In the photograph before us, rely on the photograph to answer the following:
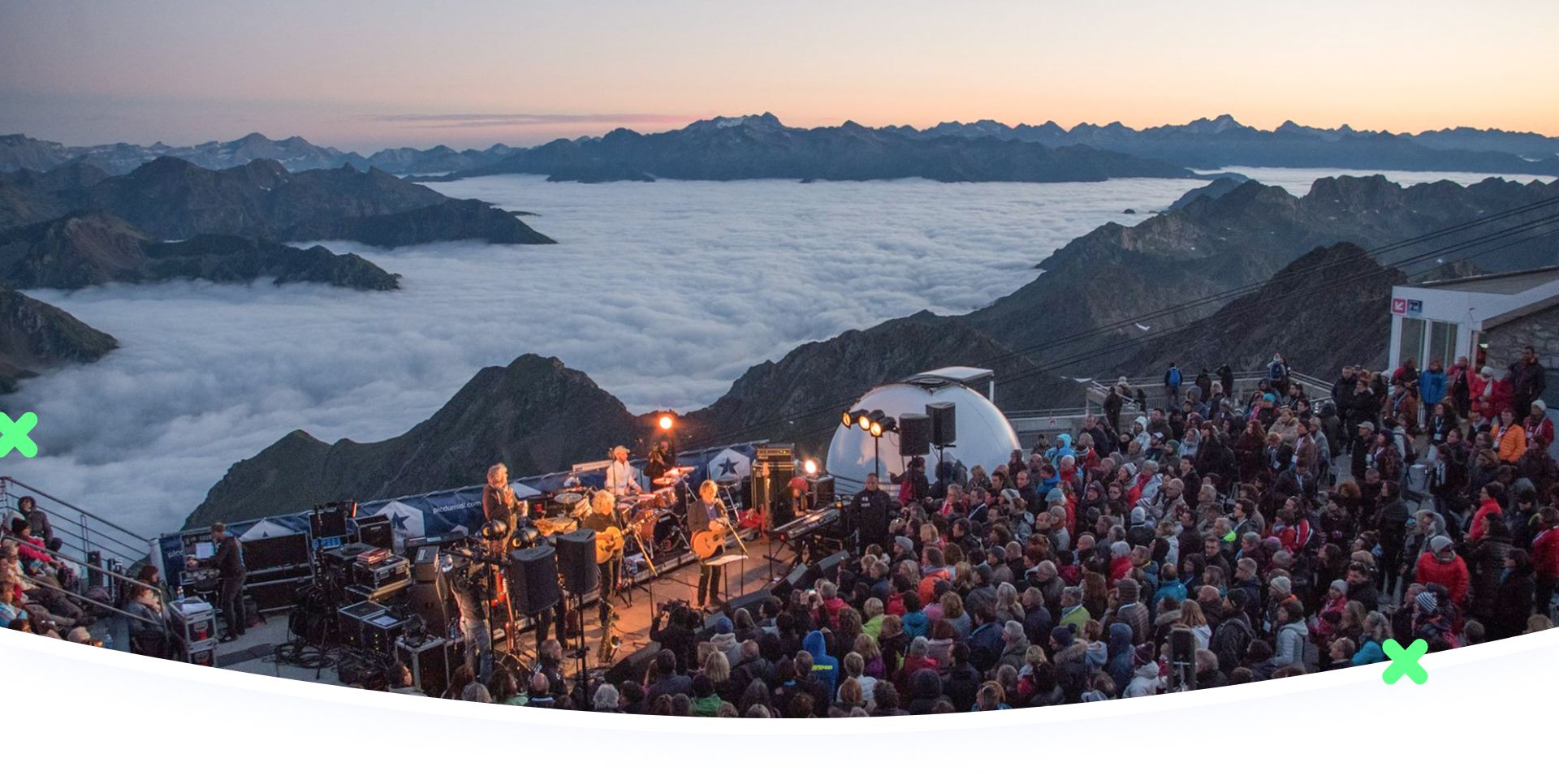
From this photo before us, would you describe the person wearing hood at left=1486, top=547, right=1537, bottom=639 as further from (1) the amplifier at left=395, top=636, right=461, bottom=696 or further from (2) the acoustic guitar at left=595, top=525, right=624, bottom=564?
(1) the amplifier at left=395, top=636, right=461, bottom=696

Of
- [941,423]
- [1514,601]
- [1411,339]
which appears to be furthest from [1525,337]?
[1514,601]

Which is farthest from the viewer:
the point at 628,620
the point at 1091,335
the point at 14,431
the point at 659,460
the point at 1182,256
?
the point at 1182,256

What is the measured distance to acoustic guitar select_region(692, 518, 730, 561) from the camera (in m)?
9.24

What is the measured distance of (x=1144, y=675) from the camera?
15.9ft

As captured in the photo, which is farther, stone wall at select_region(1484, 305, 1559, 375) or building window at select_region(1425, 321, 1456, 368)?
building window at select_region(1425, 321, 1456, 368)

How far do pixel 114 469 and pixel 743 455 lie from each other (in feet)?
147

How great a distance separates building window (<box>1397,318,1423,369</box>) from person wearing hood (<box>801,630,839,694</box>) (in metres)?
12.4

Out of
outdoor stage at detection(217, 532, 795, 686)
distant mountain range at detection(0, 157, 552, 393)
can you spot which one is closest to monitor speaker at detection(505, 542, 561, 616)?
outdoor stage at detection(217, 532, 795, 686)

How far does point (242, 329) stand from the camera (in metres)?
54.8

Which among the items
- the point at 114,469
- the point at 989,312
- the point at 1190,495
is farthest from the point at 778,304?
the point at 1190,495

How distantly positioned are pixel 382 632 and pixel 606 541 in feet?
6.56

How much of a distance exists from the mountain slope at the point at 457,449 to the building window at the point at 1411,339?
46910mm

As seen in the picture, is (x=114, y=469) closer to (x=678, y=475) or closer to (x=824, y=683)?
(x=678, y=475)

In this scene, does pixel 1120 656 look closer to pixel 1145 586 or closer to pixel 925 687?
pixel 925 687
